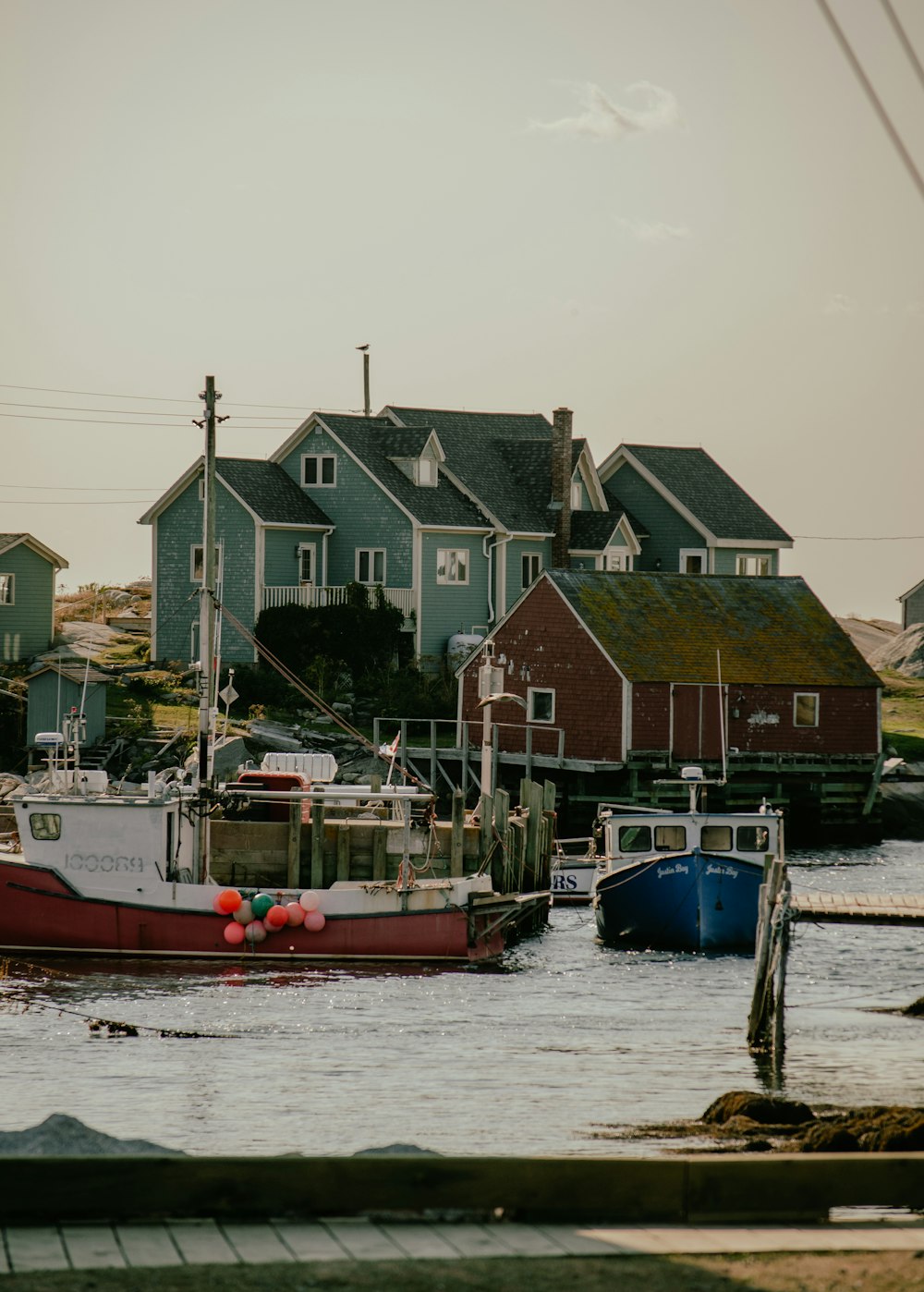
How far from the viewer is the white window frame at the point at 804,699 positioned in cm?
5634

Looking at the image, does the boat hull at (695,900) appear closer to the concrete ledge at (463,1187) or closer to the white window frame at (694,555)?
the concrete ledge at (463,1187)

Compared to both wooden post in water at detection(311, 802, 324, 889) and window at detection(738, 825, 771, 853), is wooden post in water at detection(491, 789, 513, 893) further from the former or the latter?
window at detection(738, 825, 771, 853)

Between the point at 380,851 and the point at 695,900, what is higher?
the point at 380,851

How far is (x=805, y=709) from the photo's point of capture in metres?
56.7

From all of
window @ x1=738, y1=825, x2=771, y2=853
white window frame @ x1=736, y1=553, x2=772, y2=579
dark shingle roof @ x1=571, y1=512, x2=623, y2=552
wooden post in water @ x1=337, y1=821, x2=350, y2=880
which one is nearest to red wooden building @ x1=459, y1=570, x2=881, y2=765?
dark shingle roof @ x1=571, y1=512, x2=623, y2=552

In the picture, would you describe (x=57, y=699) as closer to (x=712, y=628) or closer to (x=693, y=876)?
(x=712, y=628)

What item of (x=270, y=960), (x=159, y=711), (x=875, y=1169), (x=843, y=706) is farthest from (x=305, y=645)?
(x=875, y=1169)

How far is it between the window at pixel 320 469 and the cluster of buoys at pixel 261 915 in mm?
36611

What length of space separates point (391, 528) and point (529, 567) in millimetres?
5893

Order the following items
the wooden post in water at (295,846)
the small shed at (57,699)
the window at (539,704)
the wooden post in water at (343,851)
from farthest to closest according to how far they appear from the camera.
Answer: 1. the window at (539,704)
2. the small shed at (57,699)
3. the wooden post in water at (343,851)
4. the wooden post in water at (295,846)

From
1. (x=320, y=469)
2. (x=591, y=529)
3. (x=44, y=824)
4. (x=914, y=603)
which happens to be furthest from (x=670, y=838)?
(x=914, y=603)

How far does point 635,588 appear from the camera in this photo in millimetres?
57156

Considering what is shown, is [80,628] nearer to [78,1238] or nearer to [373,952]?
[373,952]

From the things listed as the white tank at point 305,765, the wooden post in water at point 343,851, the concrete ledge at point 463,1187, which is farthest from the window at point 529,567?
the concrete ledge at point 463,1187
